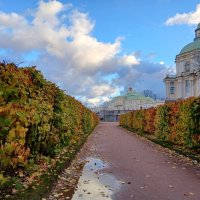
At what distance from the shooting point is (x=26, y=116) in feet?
23.1

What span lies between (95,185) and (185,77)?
9662 centimetres

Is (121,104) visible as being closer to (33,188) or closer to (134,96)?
(134,96)

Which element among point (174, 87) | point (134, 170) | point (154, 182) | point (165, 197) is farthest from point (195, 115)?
point (174, 87)

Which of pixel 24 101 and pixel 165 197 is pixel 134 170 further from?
pixel 24 101

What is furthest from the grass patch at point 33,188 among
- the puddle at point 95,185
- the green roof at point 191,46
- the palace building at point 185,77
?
the green roof at point 191,46

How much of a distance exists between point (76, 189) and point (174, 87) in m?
103

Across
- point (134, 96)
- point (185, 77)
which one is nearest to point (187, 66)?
point (185, 77)

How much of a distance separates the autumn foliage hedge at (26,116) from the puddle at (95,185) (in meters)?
1.20

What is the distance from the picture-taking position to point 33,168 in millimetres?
8617

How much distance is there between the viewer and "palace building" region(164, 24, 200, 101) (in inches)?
3826

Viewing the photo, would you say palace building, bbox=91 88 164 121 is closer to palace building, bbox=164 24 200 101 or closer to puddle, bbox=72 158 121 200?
palace building, bbox=164 24 200 101

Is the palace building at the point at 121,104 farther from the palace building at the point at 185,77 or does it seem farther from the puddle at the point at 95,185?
the puddle at the point at 95,185

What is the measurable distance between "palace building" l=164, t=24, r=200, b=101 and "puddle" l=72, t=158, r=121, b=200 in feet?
285

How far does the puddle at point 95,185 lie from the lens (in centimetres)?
777
